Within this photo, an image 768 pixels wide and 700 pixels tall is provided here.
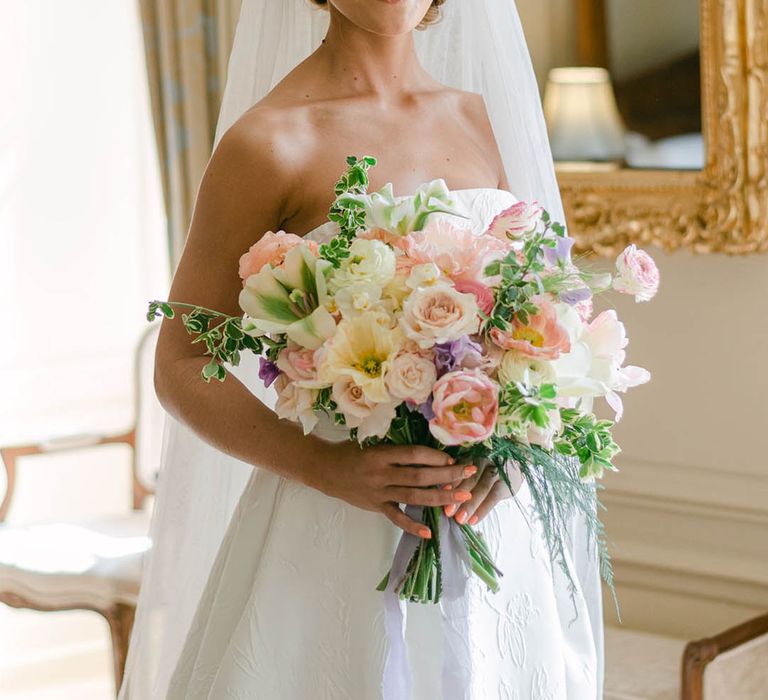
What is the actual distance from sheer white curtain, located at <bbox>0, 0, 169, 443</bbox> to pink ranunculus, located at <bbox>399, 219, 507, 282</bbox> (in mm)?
3486

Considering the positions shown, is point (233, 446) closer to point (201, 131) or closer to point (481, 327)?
point (481, 327)

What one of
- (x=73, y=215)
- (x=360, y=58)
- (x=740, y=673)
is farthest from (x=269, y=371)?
(x=73, y=215)

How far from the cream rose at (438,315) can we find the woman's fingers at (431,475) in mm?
187

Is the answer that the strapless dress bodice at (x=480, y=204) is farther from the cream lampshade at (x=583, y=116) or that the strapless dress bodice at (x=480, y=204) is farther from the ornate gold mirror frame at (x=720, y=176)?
the cream lampshade at (x=583, y=116)

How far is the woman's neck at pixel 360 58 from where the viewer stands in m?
1.93

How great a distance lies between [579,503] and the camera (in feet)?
5.43

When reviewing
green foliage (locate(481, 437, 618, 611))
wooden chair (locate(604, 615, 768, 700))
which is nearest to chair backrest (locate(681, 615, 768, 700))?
wooden chair (locate(604, 615, 768, 700))

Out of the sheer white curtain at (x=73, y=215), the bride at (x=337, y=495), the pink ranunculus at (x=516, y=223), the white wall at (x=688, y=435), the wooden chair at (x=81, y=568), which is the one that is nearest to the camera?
the pink ranunculus at (x=516, y=223)

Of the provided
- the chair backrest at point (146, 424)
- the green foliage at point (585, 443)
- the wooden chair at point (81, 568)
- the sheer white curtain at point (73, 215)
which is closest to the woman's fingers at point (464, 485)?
the green foliage at point (585, 443)

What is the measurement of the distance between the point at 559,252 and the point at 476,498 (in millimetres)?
348

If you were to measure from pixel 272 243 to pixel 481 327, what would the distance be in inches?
11.2

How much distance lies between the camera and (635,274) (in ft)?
5.35

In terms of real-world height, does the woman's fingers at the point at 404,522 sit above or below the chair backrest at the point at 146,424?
above

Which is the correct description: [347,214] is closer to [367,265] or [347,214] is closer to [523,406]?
[367,265]
